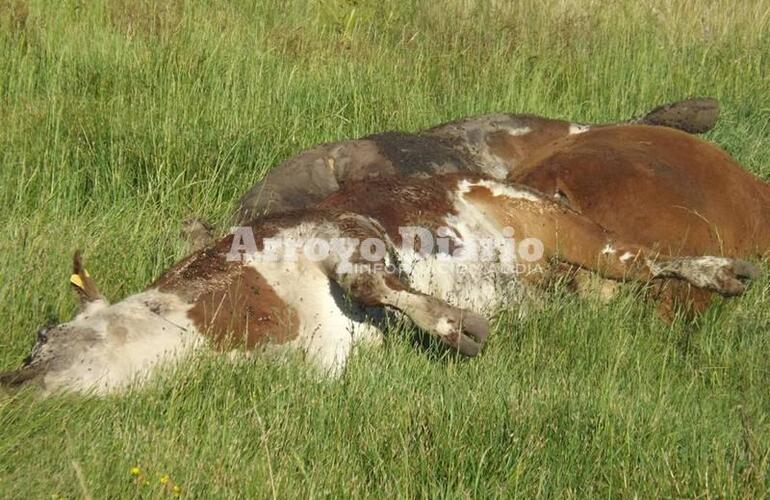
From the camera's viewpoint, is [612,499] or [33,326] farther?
[33,326]

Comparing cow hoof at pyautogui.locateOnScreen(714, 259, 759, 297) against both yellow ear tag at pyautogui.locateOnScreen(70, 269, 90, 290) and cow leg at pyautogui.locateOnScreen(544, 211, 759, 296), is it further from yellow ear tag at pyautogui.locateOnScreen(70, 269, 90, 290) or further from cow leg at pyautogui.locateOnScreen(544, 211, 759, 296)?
yellow ear tag at pyautogui.locateOnScreen(70, 269, 90, 290)

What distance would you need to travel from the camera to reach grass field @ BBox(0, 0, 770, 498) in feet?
12.0

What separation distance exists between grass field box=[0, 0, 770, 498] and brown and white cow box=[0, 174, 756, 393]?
15 cm

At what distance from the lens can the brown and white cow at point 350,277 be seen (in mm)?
4191

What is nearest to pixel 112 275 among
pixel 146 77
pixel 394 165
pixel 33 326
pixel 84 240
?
pixel 84 240

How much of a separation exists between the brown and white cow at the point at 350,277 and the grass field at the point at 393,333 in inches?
5.8

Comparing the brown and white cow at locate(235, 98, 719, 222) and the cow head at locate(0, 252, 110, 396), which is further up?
the cow head at locate(0, 252, 110, 396)

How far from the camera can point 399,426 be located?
390 cm

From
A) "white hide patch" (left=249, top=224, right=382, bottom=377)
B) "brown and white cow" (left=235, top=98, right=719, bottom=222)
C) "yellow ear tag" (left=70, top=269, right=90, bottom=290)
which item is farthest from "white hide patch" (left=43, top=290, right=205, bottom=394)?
"brown and white cow" (left=235, top=98, right=719, bottom=222)

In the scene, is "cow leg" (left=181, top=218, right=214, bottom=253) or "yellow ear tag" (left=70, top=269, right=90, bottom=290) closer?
"yellow ear tag" (left=70, top=269, right=90, bottom=290)

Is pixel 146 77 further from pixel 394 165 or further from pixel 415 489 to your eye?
pixel 415 489

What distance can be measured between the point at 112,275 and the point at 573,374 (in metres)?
2.11

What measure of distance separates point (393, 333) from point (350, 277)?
0.89ft

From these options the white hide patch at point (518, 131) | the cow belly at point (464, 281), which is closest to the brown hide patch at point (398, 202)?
the cow belly at point (464, 281)
